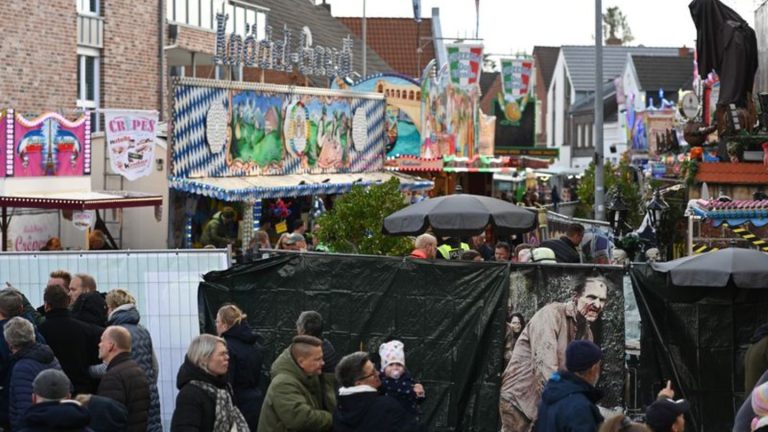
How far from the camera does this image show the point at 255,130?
28344mm

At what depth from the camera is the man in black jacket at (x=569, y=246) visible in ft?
53.8

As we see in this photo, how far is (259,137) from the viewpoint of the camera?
28.5 meters

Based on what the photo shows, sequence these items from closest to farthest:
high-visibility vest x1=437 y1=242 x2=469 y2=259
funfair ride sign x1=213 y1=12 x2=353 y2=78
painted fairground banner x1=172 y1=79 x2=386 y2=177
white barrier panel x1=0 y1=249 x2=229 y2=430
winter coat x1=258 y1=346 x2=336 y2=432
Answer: winter coat x1=258 y1=346 x2=336 y2=432 → white barrier panel x1=0 y1=249 x2=229 y2=430 → high-visibility vest x1=437 y1=242 x2=469 y2=259 → painted fairground banner x1=172 y1=79 x2=386 y2=177 → funfair ride sign x1=213 y1=12 x2=353 y2=78

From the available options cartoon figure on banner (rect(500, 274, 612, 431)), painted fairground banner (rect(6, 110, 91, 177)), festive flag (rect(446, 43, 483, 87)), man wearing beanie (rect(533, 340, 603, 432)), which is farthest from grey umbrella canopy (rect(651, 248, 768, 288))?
festive flag (rect(446, 43, 483, 87))

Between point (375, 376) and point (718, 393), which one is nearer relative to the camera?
point (375, 376)

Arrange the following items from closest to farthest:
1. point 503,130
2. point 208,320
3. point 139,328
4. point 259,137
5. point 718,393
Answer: point 139,328
point 718,393
point 208,320
point 259,137
point 503,130

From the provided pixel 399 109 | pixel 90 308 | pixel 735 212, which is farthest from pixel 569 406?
pixel 399 109

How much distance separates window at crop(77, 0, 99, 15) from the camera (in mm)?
32831

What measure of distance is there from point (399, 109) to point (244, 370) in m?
27.9

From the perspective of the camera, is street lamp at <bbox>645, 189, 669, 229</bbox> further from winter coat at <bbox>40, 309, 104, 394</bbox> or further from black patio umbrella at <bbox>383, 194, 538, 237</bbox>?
winter coat at <bbox>40, 309, 104, 394</bbox>

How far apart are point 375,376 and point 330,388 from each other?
1024 mm

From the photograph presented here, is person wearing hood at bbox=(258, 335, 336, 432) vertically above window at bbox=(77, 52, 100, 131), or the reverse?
window at bbox=(77, 52, 100, 131)

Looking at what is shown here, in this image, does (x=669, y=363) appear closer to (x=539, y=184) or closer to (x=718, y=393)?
(x=718, y=393)

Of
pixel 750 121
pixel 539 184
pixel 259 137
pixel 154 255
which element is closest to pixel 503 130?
pixel 539 184
